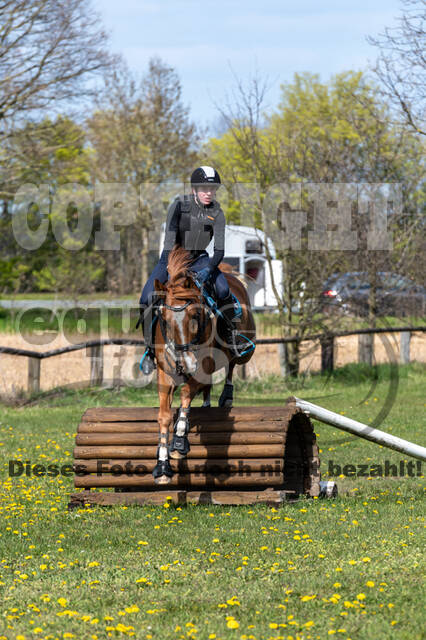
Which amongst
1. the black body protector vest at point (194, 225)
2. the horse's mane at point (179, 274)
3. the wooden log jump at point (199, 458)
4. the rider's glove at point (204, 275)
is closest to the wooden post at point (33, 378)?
the wooden log jump at point (199, 458)

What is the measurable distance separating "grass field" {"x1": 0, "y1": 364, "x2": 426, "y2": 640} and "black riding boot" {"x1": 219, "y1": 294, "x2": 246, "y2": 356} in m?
1.70

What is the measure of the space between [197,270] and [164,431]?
1.59 meters

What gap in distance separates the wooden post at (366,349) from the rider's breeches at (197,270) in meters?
12.0

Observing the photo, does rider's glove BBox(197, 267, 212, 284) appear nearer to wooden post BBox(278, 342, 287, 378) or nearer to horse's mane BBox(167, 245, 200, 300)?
horse's mane BBox(167, 245, 200, 300)

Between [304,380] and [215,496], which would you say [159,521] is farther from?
[304,380]

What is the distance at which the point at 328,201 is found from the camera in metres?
18.9

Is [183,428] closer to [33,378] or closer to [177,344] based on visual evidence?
[177,344]

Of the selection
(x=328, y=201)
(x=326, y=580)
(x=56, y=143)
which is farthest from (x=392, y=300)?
(x=326, y=580)

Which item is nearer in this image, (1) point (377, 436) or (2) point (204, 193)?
(2) point (204, 193)

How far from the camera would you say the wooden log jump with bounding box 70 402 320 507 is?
782 centimetres

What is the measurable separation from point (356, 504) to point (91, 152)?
35131 mm

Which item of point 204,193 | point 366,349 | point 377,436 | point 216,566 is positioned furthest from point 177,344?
point 366,349

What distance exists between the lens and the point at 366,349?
19766 mm

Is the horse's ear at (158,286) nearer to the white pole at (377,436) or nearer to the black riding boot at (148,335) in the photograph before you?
the black riding boot at (148,335)
